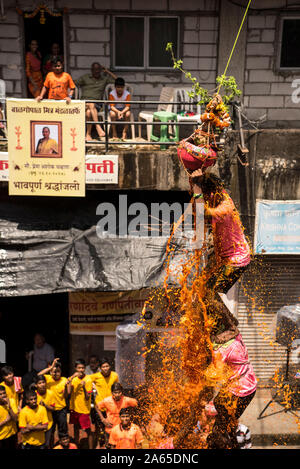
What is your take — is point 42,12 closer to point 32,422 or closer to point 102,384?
point 102,384

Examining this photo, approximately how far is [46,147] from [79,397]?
14.5 feet

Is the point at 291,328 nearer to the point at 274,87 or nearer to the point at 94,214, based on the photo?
the point at 94,214

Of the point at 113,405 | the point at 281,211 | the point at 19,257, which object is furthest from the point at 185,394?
the point at 281,211

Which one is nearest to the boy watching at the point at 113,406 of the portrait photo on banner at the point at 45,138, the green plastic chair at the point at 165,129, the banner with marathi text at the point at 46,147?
the banner with marathi text at the point at 46,147

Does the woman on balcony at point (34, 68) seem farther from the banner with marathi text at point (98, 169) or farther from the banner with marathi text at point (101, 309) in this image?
the banner with marathi text at point (101, 309)

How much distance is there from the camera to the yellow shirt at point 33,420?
8828mm

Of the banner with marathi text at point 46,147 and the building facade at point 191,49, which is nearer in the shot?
the banner with marathi text at point 46,147

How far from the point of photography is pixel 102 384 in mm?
9789

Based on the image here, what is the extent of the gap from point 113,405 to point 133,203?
12.0 feet

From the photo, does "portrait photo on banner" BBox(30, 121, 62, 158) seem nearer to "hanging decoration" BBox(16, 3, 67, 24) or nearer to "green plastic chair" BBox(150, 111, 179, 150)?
"green plastic chair" BBox(150, 111, 179, 150)

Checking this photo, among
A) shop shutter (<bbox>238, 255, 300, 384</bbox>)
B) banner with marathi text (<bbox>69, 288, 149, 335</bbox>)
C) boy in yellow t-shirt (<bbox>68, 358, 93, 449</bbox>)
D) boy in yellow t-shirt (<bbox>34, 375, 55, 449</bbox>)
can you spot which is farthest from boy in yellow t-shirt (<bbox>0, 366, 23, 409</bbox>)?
shop shutter (<bbox>238, 255, 300, 384</bbox>)

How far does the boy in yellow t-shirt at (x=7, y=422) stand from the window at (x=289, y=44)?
8.75 meters

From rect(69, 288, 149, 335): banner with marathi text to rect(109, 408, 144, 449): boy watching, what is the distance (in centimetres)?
262

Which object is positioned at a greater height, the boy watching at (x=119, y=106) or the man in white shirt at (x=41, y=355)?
the boy watching at (x=119, y=106)
